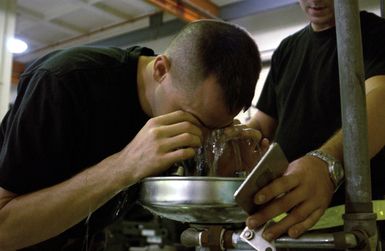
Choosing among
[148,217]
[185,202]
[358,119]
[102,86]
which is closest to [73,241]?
[102,86]

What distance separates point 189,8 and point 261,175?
2.34m

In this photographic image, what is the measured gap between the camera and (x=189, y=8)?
263 centimetres

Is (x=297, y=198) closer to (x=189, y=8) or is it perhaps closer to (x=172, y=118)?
(x=172, y=118)

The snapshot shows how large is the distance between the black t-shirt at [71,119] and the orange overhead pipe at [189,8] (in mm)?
1766

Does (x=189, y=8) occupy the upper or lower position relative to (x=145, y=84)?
upper

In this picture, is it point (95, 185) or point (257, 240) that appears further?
point (95, 185)

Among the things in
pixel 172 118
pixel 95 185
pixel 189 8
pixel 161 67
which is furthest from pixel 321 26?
pixel 189 8

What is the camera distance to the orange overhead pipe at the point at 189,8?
2531 mm

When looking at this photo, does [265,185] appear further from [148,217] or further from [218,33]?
[148,217]

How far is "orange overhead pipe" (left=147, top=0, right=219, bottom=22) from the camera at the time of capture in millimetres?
2531

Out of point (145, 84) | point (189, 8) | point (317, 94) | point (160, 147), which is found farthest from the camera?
point (189, 8)

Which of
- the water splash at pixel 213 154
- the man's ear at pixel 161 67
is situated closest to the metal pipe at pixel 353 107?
the water splash at pixel 213 154

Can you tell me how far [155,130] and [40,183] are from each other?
0.21 metres

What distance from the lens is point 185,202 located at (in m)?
0.46
